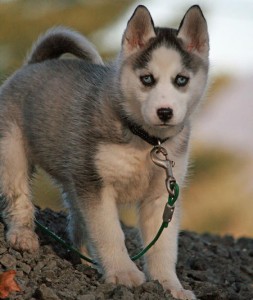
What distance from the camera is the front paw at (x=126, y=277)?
507 cm

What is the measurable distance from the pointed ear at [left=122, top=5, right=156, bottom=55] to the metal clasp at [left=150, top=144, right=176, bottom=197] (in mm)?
605

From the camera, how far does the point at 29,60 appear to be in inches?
258

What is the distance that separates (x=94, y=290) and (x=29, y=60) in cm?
220

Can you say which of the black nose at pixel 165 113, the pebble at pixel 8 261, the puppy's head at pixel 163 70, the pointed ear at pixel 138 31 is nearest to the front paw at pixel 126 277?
the pebble at pixel 8 261

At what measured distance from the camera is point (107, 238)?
516cm

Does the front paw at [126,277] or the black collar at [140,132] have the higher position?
the black collar at [140,132]

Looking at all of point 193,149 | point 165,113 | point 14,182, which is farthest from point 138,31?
Result: point 193,149


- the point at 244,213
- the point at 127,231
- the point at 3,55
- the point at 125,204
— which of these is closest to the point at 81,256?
the point at 125,204

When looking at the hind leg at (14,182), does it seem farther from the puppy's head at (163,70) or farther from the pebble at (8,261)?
the puppy's head at (163,70)

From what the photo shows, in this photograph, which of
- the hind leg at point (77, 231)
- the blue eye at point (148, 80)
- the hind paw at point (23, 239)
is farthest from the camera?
the hind leg at point (77, 231)

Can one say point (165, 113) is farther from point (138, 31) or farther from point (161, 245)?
point (161, 245)

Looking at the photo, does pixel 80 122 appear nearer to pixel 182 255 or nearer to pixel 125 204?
pixel 125 204

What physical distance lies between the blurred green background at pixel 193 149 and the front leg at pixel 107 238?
6.27 meters

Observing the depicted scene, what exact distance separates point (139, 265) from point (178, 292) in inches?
41.9
